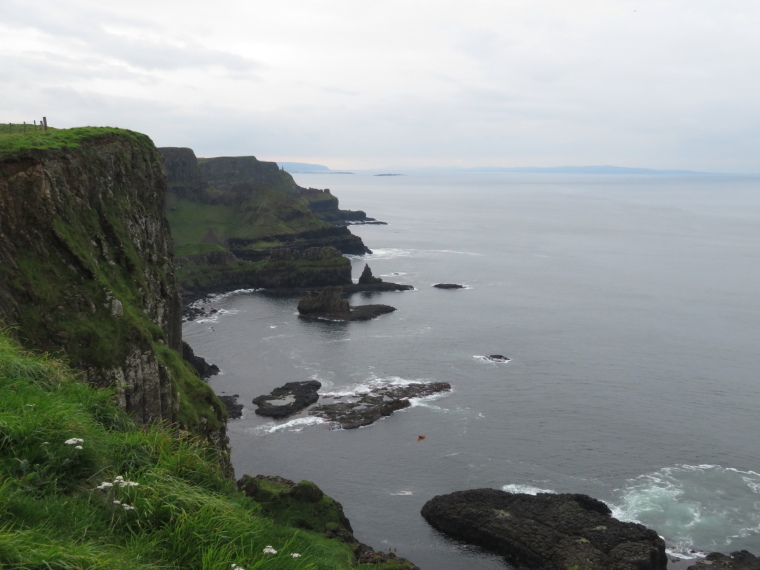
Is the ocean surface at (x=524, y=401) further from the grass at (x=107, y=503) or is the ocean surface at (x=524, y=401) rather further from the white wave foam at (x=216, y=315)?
the grass at (x=107, y=503)

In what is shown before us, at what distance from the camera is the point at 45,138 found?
160 ft

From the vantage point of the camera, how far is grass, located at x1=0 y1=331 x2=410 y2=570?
9.44m

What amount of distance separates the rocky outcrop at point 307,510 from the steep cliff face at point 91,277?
6012mm

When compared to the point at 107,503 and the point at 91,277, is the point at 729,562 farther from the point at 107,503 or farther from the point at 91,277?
the point at 107,503

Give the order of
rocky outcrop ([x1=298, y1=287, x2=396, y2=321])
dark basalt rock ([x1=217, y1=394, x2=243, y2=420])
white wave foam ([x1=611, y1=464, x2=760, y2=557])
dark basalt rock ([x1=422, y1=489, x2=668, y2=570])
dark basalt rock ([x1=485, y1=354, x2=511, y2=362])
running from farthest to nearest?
rocky outcrop ([x1=298, y1=287, x2=396, y2=321])
dark basalt rock ([x1=485, y1=354, x2=511, y2=362])
dark basalt rock ([x1=217, y1=394, x2=243, y2=420])
white wave foam ([x1=611, y1=464, x2=760, y2=557])
dark basalt rock ([x1=422, y1=489, x2=668, y2=570])

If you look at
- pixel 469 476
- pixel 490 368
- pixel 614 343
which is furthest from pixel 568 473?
pixel 614 343

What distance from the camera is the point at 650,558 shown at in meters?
47.2

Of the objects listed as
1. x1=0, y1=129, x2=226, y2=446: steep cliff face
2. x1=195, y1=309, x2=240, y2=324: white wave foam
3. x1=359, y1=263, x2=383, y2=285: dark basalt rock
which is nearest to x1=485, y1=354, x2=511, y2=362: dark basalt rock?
x1=0, y1=129, x2=226, y2=446: steep cliff face

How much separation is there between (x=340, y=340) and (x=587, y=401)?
A: 4445 cm

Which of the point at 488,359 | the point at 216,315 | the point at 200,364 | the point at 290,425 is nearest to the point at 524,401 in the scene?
the point at 488,359

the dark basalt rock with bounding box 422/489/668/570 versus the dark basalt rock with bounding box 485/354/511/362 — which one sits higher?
the dark basalt rock with bounding box 485/354/511/362

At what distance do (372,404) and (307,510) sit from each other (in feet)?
97.8

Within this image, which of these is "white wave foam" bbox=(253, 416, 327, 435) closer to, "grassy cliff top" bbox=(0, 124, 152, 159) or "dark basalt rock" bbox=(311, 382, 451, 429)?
"dark basalt rock" bbox=(311, 382, 451, 429)

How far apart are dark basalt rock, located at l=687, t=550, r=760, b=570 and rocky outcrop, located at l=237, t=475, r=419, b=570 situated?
21.6m
